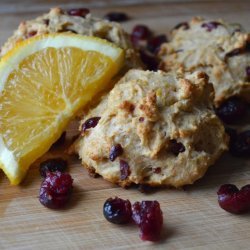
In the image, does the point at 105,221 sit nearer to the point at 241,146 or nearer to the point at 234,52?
the point at 241,146

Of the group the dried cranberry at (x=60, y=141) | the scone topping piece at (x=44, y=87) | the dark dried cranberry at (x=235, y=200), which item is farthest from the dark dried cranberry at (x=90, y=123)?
the dark dried cranberry at (x=235, y=200)

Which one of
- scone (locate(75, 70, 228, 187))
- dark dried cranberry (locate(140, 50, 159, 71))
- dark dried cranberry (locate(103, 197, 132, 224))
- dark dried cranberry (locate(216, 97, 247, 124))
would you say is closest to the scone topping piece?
scone (locate(75, 70, 228, 187))

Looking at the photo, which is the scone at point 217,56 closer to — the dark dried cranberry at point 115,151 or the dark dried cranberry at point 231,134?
the dark dried cranberry at point 231,134

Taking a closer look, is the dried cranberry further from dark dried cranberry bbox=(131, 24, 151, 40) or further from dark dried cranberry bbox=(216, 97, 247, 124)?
Result: dark dried cranberry bbox=(131, 24, 151, 40)

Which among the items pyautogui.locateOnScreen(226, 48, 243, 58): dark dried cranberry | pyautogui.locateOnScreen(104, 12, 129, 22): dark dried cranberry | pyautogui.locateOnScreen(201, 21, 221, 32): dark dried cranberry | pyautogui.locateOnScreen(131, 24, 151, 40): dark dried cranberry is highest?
pyautogui.locateOnScreen(201, 21, 221, 32): dark dried cranberry

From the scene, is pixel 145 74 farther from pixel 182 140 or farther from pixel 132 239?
pixel 132 239
